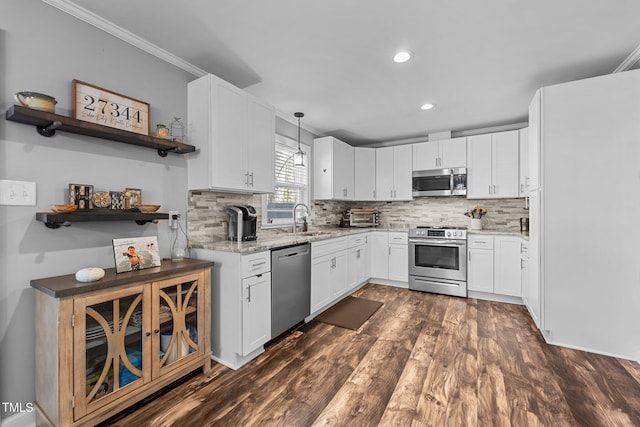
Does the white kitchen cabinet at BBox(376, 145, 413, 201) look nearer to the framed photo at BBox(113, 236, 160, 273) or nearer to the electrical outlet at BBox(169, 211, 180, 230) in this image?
the electrical outlet at BBox(169, 211, 180, 230)

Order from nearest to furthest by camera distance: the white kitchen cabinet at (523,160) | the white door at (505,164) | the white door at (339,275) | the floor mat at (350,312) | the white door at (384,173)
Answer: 1. the floor mat at (350,312)
2. the white door at (339,275)
3. the white kitchen cabinet at (523,160)
4. the white door at (505,164)
5. the white door at (384,173)

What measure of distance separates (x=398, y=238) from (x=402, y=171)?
1150 millimetres

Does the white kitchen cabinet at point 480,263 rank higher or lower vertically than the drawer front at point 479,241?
lower

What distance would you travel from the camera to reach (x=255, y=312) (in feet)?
7.70

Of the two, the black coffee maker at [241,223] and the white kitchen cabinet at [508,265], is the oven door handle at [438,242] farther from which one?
the black coffee maker at [241,223]

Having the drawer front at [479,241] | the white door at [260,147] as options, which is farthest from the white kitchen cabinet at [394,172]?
the white door at [260,147]

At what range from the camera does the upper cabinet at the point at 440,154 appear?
434cm

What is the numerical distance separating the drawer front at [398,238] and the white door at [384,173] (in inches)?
27.1

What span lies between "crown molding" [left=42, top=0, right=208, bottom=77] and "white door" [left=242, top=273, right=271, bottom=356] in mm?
1909

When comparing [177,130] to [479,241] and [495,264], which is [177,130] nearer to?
[479,241]

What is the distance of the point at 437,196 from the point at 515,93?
1.75m

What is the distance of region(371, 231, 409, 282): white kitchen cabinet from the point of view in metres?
4.45

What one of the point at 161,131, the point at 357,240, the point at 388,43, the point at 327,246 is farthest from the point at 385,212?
the point at 161,131

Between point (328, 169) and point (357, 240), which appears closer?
point (357, 240)
